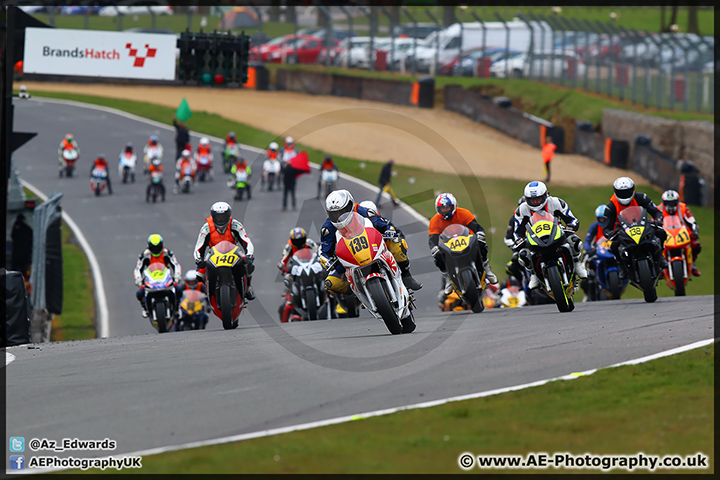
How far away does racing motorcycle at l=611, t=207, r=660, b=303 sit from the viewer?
1290 cm

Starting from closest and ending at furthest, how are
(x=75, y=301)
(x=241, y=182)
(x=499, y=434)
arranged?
(x=499, y=434)
(x=75, y=301)
(x=241, y=182)

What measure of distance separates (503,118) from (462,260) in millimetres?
28638

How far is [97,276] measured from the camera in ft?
80.6

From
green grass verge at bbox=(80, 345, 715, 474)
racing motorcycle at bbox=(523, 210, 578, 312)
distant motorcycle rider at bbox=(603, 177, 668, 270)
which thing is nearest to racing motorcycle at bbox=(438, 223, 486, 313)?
racing motorcycle at bbox=(523, 210, 578, 312)

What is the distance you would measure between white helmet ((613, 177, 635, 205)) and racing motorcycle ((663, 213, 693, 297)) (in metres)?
2.01

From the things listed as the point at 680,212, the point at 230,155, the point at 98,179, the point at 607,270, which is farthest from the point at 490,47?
the point at 607,270

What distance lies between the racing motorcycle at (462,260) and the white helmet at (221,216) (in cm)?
290

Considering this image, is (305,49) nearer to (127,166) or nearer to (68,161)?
(127,166)

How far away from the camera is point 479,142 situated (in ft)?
127

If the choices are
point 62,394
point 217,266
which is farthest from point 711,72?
point 62,394

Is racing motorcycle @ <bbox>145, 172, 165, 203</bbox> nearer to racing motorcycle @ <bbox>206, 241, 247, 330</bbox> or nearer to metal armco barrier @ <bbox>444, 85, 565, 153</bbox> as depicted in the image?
metal armco barrier @ <bbox>444, 85, 565, 153</bbox>
